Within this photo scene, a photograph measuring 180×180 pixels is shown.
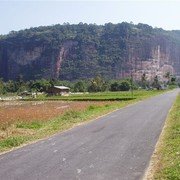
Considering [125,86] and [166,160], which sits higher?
[166,160]

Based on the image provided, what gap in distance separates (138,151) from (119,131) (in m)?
7.71

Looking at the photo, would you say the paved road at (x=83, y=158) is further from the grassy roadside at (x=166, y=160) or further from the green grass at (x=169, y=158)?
the green grass at (x=169, y=158)

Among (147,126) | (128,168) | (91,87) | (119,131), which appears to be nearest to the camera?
(128,168)

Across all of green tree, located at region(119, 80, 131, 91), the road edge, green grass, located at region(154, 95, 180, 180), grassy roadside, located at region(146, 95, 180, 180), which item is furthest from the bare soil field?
green tree, located at region(119, 80, 131, 91)

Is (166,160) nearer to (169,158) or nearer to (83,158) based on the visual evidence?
(169,158)

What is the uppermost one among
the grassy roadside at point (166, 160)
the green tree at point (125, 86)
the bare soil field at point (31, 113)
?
the grassy roadside at point (166, 160)

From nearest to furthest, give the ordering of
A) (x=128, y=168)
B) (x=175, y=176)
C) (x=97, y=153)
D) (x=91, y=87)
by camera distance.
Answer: (x=175, y=176)
(x=128, y=168)
(x=97, y=153)
(x=91, y=87)

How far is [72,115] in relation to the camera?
38.1 meters

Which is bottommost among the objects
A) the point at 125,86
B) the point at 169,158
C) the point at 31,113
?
the point at 125,86

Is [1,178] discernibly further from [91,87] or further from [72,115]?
[91,87]

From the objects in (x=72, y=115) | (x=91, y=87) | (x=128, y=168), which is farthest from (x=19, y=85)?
(x=128, y=168)

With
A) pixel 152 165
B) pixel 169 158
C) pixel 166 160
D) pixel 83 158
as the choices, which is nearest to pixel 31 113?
pixel 83 158

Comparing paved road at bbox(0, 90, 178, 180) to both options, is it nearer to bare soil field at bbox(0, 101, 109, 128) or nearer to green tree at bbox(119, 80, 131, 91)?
bare soil field at bbox(0, 101, 109, 128)

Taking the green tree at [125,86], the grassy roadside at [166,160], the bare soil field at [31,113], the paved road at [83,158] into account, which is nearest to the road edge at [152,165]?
the grassy roadside at [166,160]
